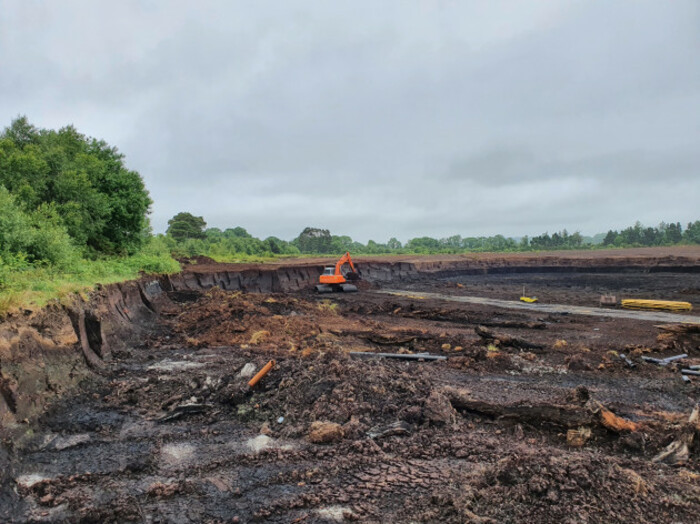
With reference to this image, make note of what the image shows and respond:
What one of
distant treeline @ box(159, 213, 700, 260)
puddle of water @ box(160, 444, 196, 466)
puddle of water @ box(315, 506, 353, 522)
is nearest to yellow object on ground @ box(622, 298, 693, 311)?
puddle of water @ box(315, 506, 353, 522)

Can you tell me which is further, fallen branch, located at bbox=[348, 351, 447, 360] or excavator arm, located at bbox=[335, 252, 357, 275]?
excavator arm, located at bbox=[335, 252, 357, 275]

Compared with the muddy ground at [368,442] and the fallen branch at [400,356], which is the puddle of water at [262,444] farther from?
the fallen branch at [400,356]

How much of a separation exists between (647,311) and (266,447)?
17.9m

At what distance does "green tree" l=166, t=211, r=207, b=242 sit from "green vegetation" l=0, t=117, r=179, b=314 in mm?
32327

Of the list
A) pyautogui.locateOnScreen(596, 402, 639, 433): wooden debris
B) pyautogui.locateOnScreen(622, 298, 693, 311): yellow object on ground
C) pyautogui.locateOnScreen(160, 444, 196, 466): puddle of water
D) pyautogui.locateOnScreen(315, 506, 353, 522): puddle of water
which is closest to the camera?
pyautogui.locateOnScreen(315, 506, 353, 522): puddle of water

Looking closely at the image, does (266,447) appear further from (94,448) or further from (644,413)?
(644,413)

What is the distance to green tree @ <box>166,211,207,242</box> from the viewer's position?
5650 centimetres

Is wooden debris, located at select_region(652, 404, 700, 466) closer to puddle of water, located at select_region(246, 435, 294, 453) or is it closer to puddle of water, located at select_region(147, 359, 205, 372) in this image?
puddle of water, located at select_region(246, 435, 294, 453)

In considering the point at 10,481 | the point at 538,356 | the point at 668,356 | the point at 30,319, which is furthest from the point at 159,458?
the point at 668,356

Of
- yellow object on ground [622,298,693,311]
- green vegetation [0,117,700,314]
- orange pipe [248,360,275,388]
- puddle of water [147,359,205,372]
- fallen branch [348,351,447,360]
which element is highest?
green vegetation [0,117,700,314]

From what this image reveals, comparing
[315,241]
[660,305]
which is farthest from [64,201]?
[315,241]

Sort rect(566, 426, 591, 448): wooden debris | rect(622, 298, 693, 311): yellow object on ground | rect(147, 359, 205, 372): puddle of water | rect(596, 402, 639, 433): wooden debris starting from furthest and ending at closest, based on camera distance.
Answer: rect(622, 298, 693, 311): yellow object on ground
rect(147, 359, 205, 372): puddle of water
rect(596, 402, 639, 433): wooden debris
rect(566, 426, 591, 448): wooden debris

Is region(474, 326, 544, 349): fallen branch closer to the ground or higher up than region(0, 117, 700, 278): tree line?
closer to the ground

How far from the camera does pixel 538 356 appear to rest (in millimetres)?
9883
